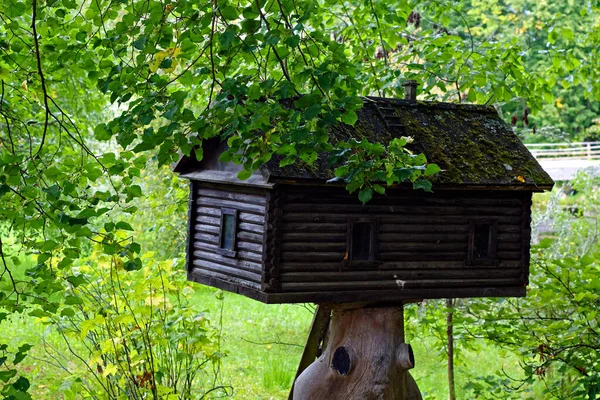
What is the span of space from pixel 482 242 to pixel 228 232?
204cm

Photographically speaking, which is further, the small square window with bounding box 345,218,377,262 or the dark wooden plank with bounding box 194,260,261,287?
the small square window with bounding box 345,218,377,262

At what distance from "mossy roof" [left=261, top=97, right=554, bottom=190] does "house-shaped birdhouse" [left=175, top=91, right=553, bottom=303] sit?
0.01 m

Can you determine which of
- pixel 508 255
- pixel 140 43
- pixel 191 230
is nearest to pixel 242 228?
pixel 191 230

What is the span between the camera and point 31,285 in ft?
15.5

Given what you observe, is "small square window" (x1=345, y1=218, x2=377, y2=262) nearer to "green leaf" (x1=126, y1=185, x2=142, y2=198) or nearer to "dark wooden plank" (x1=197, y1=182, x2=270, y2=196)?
"dark wooden plank" (x1=197, y1=182, x2=270, y2=196)

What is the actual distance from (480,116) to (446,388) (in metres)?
6.98

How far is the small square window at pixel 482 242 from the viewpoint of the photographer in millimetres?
6586

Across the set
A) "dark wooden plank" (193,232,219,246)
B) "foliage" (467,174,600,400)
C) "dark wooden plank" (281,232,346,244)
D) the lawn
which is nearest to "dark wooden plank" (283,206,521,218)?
"dark wooden plank" (281,232,346,244)

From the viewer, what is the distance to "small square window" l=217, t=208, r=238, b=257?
626 cm

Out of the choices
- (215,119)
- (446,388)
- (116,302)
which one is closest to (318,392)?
(116,302)

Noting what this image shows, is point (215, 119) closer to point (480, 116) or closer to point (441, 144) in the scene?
point (441, 144)

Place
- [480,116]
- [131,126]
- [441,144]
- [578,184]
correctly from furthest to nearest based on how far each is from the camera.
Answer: [578,184], [480,116], [441,144], [131,126]

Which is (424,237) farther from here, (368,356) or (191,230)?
(191,230)

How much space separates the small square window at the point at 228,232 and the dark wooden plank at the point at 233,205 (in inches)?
1.6
